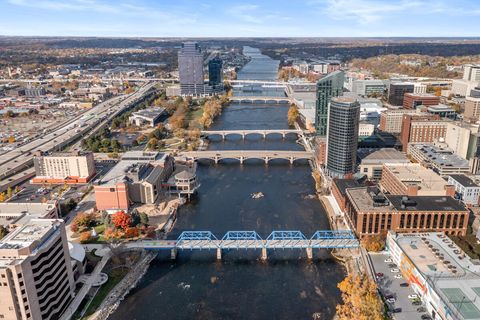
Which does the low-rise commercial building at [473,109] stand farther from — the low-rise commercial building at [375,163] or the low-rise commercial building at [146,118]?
the low-rise commercial building at [146,118]

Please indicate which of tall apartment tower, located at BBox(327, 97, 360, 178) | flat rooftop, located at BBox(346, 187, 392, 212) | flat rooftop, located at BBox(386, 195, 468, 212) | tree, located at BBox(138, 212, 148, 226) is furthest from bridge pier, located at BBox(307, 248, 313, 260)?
tall apartment tower, located at BBox(327, 97, 360, 178)

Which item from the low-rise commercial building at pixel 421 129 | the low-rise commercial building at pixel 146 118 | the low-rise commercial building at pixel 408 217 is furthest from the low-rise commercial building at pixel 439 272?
the low-rise commercial building at pixel 146 118

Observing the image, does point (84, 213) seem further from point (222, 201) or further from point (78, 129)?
point (78, 129)

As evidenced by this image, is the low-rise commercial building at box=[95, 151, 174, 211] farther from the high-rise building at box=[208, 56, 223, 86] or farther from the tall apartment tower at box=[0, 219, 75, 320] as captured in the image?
the high-rise building at box=[208, 56, 223, 86]

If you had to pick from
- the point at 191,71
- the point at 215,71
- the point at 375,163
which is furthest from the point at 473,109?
the point at 191,71

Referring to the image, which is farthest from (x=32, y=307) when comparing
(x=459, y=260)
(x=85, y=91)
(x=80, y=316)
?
(x=85, y=91)
